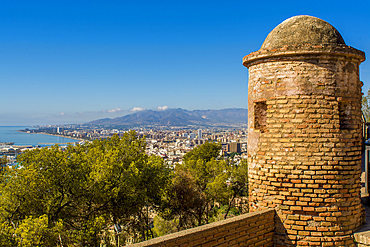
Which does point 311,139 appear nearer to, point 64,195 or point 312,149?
point 312,149

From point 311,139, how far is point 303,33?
83.7 inches

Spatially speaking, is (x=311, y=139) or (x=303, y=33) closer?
(x=311, y=139)

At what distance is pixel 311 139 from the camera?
5.16 m

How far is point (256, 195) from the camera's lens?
5664 mm

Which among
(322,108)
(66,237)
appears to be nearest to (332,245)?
(322,108)

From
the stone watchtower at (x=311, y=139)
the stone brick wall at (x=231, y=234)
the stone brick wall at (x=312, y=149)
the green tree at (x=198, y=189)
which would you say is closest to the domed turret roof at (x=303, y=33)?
the stone watchtower at (x=311, y=139)

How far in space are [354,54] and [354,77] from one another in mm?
448

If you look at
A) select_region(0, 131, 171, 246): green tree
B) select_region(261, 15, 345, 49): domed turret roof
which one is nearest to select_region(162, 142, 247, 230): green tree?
select_region(0, 131, 171, 246): green tree

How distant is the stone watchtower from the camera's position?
201 inches

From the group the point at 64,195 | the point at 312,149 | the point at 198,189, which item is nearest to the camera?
the point at 312,149

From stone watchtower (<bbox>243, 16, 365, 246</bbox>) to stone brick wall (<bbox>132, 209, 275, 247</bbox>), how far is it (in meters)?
0.27

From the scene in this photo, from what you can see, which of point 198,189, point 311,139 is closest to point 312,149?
point 311,139

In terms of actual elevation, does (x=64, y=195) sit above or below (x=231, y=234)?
below

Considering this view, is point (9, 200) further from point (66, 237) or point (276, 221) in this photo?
point (276, 221)
